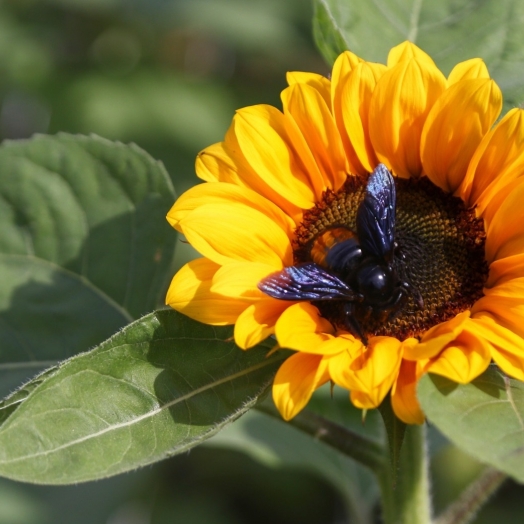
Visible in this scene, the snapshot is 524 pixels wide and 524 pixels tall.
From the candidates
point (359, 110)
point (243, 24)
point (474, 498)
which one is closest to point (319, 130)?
point (359, 110)

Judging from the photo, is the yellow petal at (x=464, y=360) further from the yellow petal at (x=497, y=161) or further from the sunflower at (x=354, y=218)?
the yellow petal at (x=497, y=161)

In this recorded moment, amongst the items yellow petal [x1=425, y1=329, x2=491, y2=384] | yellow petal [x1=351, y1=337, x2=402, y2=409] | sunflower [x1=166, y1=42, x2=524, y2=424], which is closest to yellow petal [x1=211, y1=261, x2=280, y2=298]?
sunflower [x1=166, y1=42, x2=524, y2=424]

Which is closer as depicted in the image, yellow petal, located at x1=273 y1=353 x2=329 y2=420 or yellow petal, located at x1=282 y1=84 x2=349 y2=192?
yellow petal, located at x1=273 y1=353 x2=329 y2=420

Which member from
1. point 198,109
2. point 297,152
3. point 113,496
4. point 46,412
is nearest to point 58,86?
point 198,109

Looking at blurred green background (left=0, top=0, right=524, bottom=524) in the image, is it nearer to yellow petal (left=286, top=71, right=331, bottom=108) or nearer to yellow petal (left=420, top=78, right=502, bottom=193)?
yellow petal (left=420, top=78, right=502, bottom=193)

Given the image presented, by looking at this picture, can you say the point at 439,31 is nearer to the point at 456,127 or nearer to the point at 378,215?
the point at 456,127

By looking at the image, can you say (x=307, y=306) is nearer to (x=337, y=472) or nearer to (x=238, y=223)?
(x=238, y=223)

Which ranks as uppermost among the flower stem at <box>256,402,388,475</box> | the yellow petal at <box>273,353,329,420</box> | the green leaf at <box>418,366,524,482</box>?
the green leaf at <box>418,366,524,482</box>
